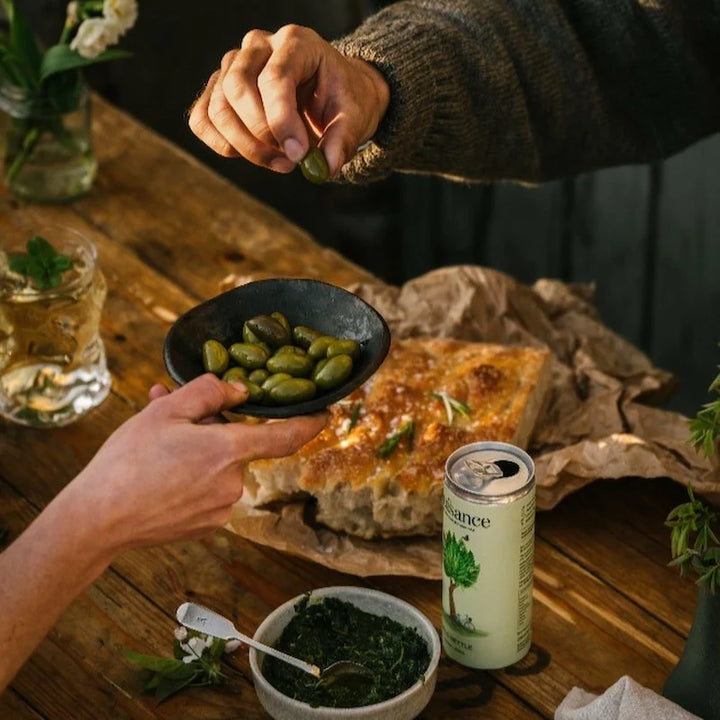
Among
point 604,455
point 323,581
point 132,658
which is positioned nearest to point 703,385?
point 604,455

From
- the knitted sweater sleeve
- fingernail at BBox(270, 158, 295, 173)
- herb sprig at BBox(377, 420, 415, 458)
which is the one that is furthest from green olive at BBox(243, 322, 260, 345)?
the knitted sweater sleeve

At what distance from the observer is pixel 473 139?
2.34 meters

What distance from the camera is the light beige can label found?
5.17 feet

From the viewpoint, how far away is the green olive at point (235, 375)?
1.62m

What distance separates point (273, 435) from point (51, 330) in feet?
2.30

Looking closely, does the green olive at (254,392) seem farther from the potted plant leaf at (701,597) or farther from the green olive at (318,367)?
the potted plant leaf at (701,597)

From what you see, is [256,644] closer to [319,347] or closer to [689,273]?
[319,347]

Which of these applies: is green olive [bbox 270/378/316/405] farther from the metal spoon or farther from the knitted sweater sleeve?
the knitted sweater sleeve

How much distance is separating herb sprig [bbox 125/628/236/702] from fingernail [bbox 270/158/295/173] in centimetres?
61

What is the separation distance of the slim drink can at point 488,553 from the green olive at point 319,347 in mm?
205

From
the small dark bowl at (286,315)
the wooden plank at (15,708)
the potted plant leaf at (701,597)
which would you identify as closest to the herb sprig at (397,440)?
the small dark bowl at (286,315)

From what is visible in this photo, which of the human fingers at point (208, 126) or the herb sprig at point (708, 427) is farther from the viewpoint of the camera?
the human fingers at point (208, 126)

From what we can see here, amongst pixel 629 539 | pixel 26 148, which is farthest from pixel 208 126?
pixel 26 148

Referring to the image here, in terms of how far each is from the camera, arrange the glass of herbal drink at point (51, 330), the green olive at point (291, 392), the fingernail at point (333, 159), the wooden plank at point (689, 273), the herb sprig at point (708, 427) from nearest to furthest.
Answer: the herb sprig at point (708, 427)
the green olive at point (291, 392)
the fingernail at point (333, 159)
the glass of herbal drink at point (51, 330)
the wooden plank at point (689, 273)
